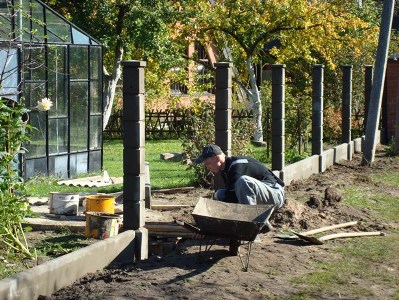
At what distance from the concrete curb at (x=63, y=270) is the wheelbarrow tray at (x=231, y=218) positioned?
0.87m

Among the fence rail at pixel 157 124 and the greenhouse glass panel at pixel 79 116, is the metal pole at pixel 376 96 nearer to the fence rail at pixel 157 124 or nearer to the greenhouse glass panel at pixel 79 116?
the greenhouse glass panel at pixel 79 116

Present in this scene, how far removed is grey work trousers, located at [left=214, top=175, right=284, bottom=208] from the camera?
10789mm

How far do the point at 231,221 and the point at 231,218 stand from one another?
2.51ft

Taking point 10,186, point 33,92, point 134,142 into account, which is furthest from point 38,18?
point 10,186

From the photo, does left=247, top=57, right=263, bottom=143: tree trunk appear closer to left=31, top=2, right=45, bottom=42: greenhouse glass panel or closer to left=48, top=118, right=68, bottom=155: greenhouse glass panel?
left=48, top=118, right=68, bottom=155: greenhouse glass panel

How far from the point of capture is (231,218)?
10266 millimetres

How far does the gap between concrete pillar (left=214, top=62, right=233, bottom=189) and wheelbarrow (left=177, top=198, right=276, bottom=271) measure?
2.98m

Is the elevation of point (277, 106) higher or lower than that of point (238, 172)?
higher

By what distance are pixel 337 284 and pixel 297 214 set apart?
3366mm

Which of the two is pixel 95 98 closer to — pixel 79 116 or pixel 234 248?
pixel 79 116

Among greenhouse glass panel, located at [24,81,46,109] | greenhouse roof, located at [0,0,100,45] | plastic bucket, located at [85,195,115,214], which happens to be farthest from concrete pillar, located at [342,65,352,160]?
plastic bucket, located at [85,195,115,214]

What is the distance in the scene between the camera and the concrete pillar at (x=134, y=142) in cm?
1052

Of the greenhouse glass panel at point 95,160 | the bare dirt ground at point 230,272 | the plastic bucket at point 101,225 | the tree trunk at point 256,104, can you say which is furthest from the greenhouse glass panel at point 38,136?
the tree trunk at point 256,104

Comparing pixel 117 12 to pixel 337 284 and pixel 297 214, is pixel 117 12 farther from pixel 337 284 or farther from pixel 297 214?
pixel 337 284
